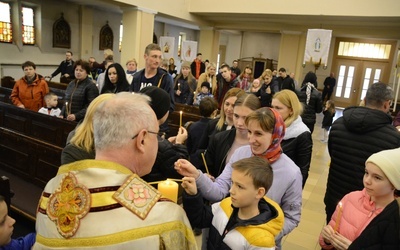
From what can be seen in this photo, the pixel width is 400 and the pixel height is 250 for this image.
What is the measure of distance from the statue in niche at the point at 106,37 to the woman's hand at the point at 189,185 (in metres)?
15.0

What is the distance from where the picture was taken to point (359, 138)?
2.64 m

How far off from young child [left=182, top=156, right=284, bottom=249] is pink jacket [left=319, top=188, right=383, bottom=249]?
56 centimetres

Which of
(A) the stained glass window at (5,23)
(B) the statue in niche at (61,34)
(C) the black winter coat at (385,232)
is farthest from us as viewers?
(B) the statue in niche at (61,34)

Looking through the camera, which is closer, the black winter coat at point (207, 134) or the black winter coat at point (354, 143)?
the black winter coat at point (354, 143)

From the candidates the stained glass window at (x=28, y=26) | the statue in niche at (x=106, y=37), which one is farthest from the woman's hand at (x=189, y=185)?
the statue in niche at (x=106, y=37)

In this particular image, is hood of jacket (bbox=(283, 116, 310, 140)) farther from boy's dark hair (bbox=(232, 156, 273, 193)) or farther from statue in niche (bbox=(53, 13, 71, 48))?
statue in niche (bbox=(53, 13, 71, 48))

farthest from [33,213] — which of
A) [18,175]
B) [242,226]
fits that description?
[242,226]

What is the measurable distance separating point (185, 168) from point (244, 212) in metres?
0.39

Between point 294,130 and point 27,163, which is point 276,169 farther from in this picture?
point 27,163

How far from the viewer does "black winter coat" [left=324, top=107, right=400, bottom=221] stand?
8.30 ft

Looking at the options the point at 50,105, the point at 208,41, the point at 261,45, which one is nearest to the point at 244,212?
the point at 50,105

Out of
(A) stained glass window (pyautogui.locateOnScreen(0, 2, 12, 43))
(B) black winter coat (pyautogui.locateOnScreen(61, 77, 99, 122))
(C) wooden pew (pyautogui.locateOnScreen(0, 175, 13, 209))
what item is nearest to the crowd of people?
(C) wooden pew (pyautogui.locateOnScreen(0, 175, 13, 209))

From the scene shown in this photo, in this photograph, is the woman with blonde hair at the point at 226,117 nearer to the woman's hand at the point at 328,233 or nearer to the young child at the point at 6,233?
the woman's hand at the point at 328,233

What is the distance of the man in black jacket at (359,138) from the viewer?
8.32 ft
